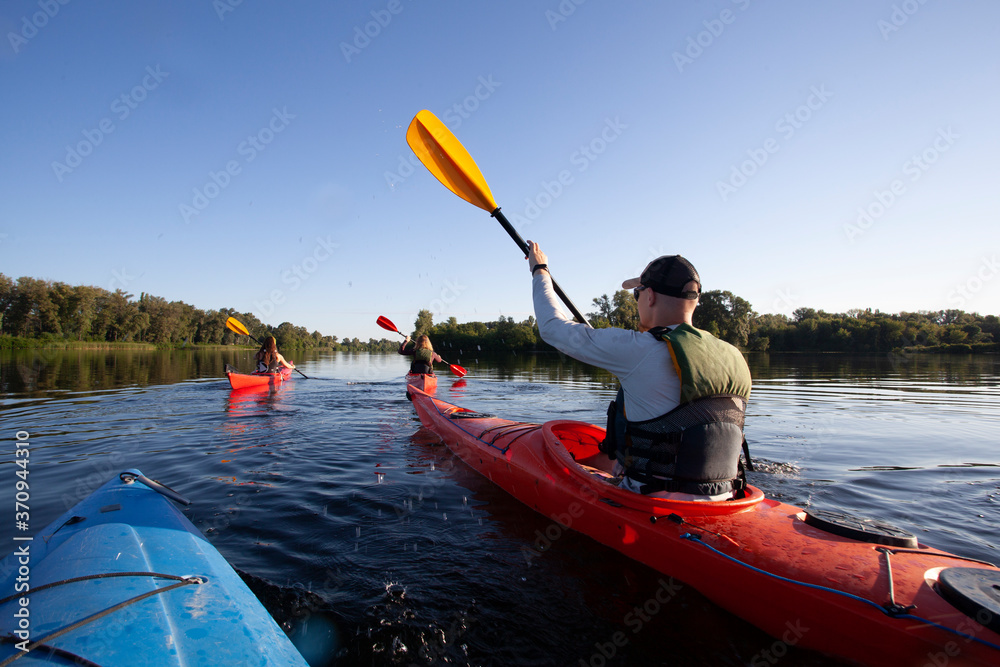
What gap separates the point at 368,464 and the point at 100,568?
152 inches

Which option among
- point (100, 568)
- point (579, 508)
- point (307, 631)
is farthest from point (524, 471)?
point (100, 568)

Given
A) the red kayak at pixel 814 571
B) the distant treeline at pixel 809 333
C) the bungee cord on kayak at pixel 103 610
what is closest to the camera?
the bungee cord on kayak at pixel 103 610

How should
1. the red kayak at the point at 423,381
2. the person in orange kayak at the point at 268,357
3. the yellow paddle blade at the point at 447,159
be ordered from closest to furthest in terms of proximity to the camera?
the yellow paddle blade at the point at 447,159
the red kayak at the point at 423,381
the person in orange kayak at the point at 268,357

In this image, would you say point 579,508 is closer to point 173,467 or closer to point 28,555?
point 28,555

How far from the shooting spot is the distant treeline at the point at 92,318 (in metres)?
53.6

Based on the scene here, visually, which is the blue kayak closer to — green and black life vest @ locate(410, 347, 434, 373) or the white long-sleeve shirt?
the white long-sleeve shirt

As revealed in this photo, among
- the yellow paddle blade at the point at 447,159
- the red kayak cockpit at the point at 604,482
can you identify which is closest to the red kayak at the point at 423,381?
the yellow paddle blade at the point at 447,159

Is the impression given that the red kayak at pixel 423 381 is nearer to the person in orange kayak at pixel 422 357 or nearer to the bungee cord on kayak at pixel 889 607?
the person in orange kayak at pixel 422 357

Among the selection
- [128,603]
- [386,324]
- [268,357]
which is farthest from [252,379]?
[128,603]

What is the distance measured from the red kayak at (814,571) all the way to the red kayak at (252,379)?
11.5 m

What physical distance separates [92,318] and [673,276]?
80951 mm

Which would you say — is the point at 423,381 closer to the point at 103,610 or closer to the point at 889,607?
the point at 103,610

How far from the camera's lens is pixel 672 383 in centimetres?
259

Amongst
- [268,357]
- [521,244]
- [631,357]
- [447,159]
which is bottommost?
[268,357]
